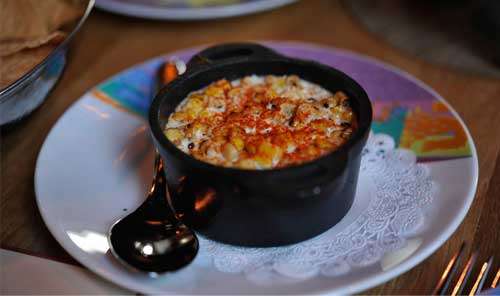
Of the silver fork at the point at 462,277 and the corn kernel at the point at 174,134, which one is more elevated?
the silver fork at the point at 462,277

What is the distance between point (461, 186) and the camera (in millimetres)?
1018

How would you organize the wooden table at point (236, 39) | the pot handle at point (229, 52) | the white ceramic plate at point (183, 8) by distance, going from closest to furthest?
the wooden table at point (236, 39), the pot handle at point (229, 52), the white ceramic plate at point (183, 8)

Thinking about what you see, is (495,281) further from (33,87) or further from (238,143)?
(33,87)

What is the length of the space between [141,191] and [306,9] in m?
0.83

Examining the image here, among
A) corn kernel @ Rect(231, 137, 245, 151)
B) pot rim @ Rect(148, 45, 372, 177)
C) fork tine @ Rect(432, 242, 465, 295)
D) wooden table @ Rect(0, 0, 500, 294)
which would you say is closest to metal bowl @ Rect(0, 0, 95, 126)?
wooden table @ Rect(0, 0, 500, 294)

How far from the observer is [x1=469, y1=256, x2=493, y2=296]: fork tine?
896 mm

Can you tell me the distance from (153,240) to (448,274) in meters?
0.45

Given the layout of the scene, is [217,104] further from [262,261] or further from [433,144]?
[433,144]

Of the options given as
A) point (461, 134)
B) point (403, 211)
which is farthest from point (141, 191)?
point (461, 134)

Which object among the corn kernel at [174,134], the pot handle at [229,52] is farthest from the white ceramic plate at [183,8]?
the corn kernel at [174,134]

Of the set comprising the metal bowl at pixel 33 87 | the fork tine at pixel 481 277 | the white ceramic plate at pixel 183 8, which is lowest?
the metal bowl at pixel 33 87

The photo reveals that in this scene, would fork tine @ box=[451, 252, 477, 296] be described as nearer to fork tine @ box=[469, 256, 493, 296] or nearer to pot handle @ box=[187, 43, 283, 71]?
fork tine @ box=[469, 256, 493, 296]

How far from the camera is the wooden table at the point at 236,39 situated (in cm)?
102

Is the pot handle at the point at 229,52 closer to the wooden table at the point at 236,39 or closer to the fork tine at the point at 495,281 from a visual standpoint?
the wooden table at the point at 236,39
